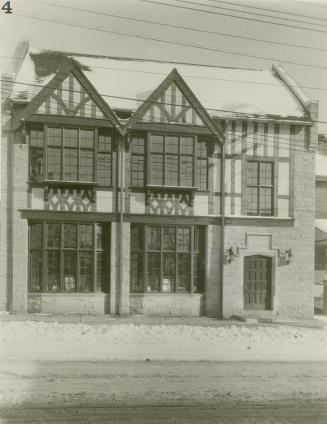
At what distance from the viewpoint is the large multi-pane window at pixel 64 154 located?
1780cm

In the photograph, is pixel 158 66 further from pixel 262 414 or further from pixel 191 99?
pixel 262 414

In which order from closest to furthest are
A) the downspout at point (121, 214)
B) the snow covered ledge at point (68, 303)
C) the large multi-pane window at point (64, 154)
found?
the large multi-pane window at point (64, 154)
the snow covered ledge at point (68, 303)
the downspout at point (121, 214)

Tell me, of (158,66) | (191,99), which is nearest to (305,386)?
(191,99)

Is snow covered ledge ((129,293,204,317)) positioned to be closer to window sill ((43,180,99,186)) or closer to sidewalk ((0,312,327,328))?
sidewalk ((0,312,327,328))

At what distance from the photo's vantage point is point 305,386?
9656mm

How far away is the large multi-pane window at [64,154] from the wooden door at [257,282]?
659 centimetres

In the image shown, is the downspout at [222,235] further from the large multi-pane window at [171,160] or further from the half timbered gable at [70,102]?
the half timbered gable at [70,102]

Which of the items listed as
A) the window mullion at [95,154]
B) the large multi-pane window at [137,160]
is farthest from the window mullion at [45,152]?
the large multi-pane window at [137,160]

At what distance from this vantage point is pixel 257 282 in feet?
63.9

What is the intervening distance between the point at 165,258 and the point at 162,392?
10078 mm

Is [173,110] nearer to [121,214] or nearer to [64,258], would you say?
[121,214]

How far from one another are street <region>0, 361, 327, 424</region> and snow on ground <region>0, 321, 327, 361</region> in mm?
686

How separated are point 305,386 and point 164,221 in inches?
388

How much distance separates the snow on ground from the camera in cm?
1173
